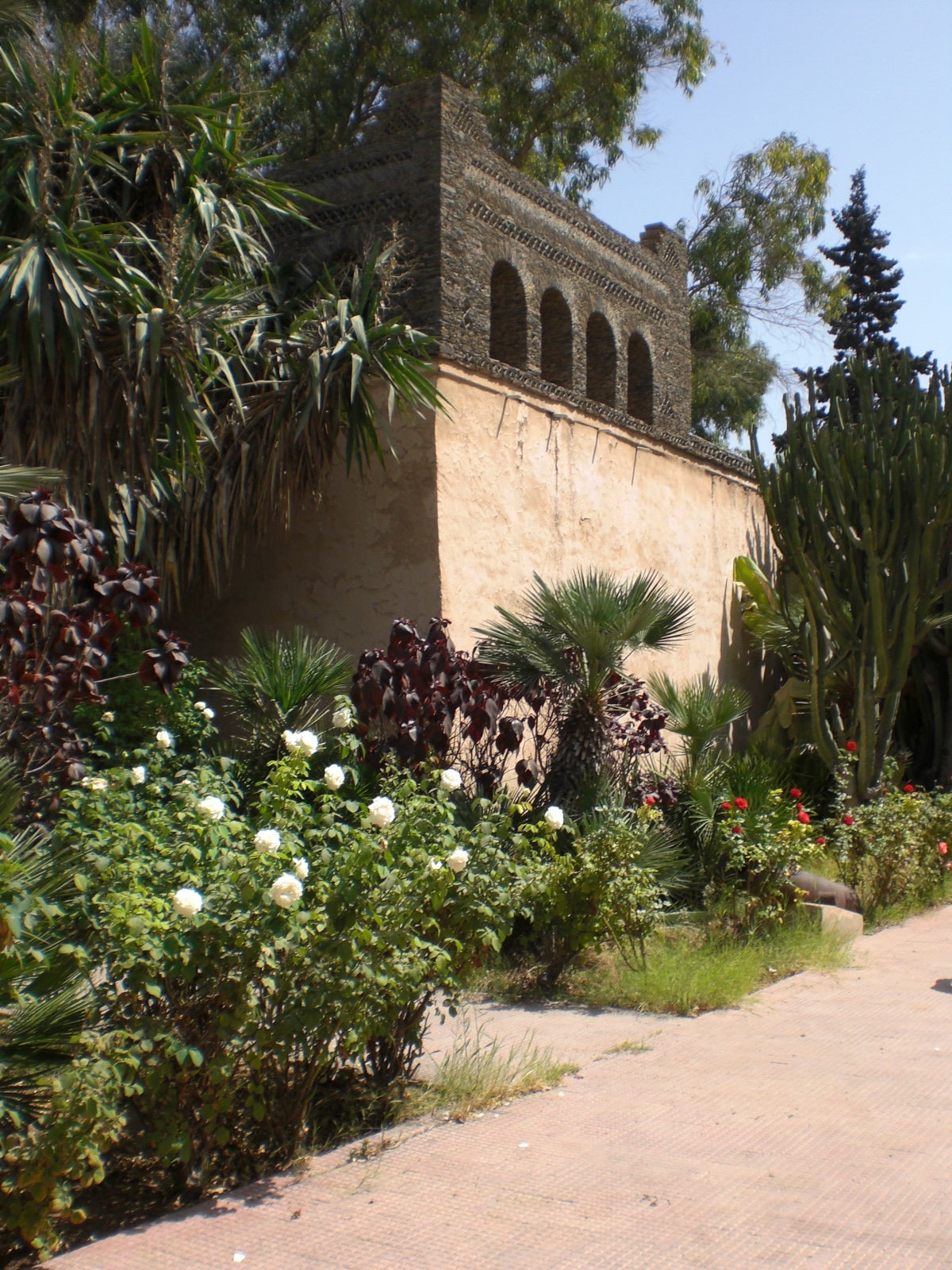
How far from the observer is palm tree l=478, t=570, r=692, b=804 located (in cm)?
820

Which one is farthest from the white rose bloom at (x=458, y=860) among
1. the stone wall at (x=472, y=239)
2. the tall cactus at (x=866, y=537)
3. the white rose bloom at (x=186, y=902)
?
the tall cactus at (x=866, y=537)

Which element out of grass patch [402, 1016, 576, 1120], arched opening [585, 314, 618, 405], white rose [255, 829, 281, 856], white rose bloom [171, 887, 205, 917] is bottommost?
grass patch [402, 1016, 576, 1120]

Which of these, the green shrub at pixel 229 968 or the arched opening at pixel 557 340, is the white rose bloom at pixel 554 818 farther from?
the arched opening at pixel 557 340

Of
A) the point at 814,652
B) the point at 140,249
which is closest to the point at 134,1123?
the point at 140,249

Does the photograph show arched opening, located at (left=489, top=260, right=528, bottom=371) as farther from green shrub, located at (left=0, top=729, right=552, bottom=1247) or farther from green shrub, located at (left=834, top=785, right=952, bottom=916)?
green shrub, located at (left=0, top=729, right=552, bottom=1247)

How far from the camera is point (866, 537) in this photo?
32.9 ft

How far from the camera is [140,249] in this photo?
832 centimetres

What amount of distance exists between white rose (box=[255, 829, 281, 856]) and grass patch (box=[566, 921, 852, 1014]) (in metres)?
3.04

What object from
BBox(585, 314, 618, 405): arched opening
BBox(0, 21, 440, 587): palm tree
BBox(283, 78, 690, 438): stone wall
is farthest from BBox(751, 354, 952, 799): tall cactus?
BBox(0, 21, 440, 587): palm tree

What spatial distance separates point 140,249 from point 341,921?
6.06 metres

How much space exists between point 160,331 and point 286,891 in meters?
4.75

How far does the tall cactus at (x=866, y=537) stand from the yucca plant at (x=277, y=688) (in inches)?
177

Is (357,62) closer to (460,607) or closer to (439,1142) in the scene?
(460,607)

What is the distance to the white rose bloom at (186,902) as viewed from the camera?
3363 millimetres
